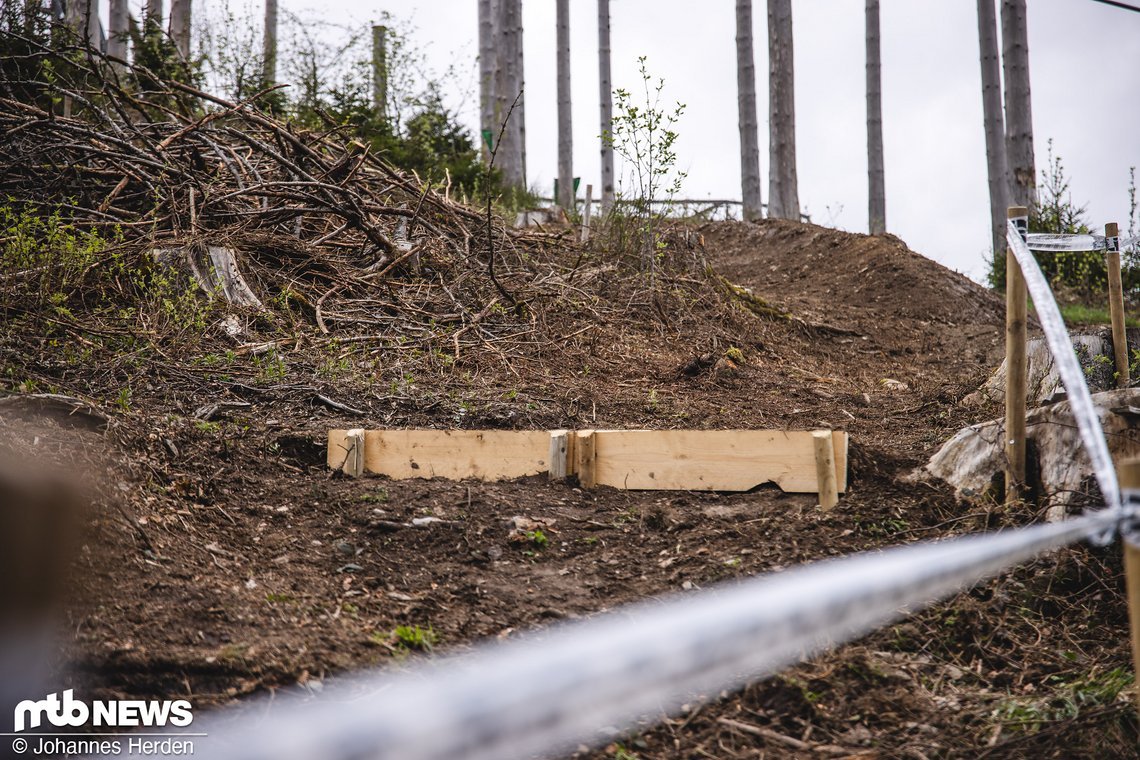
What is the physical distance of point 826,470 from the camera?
3248 millimetres

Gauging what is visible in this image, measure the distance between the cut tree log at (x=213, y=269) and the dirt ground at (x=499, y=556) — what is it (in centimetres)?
57

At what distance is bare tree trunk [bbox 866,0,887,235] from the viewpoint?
15.8m

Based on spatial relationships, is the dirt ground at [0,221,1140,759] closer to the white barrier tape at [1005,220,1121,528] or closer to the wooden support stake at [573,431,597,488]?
the wooden support stake at [573,431,597,488]

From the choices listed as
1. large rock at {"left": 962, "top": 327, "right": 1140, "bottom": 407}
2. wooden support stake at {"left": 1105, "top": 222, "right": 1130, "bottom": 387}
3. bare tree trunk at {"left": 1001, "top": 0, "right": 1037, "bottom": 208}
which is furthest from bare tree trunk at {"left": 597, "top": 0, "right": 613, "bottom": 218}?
wooden support stake at {"left": 1105, "top": 222, "right": 1130, "bottom": 387}

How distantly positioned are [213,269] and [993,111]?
13.2 metres

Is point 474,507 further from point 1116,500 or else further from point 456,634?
point 1116,500

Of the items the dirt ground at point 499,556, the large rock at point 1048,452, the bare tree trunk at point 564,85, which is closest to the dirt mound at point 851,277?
the dirt ground at point 499,556

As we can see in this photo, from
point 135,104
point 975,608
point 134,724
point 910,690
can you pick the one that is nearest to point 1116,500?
point 910,690

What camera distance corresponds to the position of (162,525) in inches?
109

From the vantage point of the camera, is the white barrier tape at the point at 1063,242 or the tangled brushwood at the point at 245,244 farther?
the tangled brushwood at the point at 245,244

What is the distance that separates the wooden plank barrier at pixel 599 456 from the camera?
3527 millimetres

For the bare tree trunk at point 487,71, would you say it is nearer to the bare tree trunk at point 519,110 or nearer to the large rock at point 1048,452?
the bare tree trunk at point 519,110

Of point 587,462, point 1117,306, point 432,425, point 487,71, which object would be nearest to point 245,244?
point 432,425

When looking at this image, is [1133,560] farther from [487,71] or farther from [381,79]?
[487,71]
